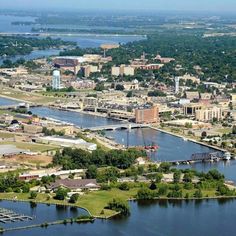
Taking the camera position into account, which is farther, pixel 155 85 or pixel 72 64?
pixel 72 64

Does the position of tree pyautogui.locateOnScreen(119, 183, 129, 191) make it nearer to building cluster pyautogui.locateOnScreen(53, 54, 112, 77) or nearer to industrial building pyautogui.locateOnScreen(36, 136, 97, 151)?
industrial building pyautogui.locateOnScreen(36, 136, 97, 151)

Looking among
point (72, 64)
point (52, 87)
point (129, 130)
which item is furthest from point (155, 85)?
point (129, 130)

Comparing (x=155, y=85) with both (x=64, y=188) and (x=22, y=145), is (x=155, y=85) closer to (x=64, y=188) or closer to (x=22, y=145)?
(x=22, y=145)

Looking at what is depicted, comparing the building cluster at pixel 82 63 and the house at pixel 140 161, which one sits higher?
the house at pixel 140 161

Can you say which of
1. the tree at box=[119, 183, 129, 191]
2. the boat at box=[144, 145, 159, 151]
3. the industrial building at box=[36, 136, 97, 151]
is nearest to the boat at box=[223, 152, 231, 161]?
the boat at box=[144, 145, 159, 151]

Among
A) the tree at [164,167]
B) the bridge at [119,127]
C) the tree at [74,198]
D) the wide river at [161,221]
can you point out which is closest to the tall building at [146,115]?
the bridge at [119,127]

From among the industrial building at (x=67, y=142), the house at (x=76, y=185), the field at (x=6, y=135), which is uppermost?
the house at (x=76, y=185)

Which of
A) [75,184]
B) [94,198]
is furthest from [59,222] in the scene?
[75,184]

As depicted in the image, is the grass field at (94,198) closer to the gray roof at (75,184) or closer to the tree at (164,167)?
the gray roof at (75,184)
